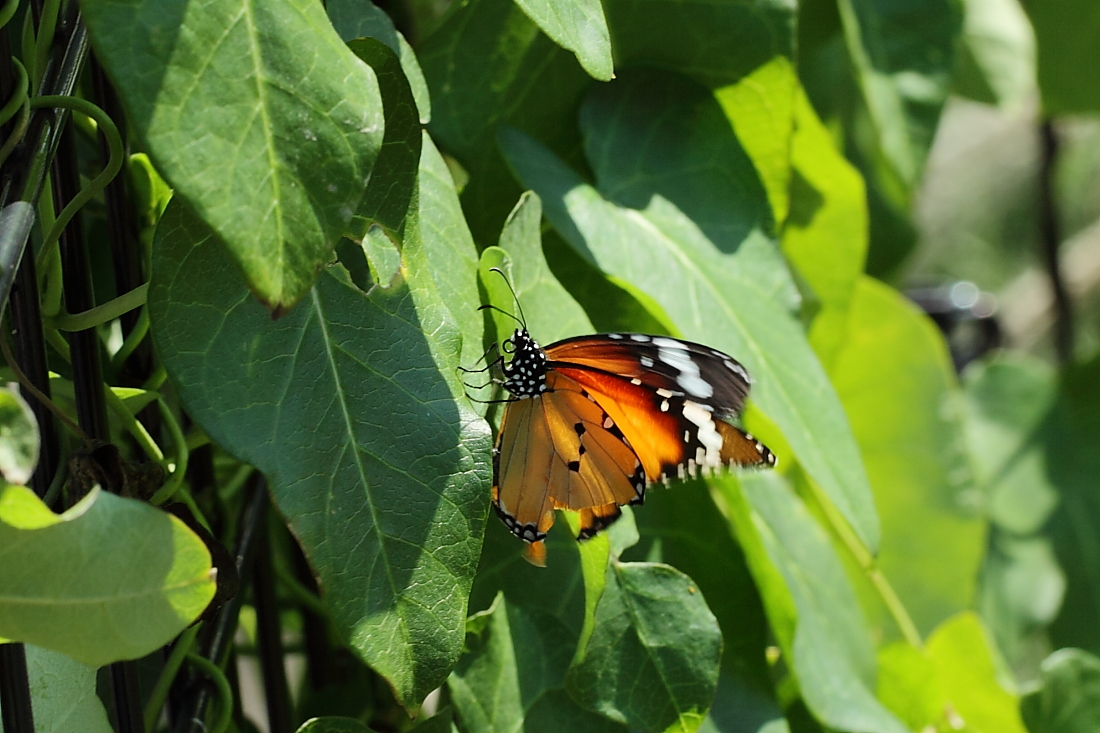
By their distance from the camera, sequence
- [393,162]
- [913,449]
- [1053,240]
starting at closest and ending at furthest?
[393,162] < [913,449] < [1053,240]

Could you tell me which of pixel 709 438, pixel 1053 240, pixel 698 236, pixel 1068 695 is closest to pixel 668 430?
pixel 709 438

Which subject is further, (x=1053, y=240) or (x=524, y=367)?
(x=1053, y=240)

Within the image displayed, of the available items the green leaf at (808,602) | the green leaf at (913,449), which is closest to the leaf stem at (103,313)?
the green leaf at (808,602)

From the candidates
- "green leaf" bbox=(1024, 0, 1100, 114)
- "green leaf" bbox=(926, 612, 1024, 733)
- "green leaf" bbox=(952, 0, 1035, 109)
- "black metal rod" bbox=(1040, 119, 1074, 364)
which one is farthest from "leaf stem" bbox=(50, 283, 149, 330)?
"black metal rod" bbox=(1040, 119, 1074, 364)

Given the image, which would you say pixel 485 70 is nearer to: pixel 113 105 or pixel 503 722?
pixel 113 105

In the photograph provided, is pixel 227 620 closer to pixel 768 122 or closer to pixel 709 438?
pixel 709 438
